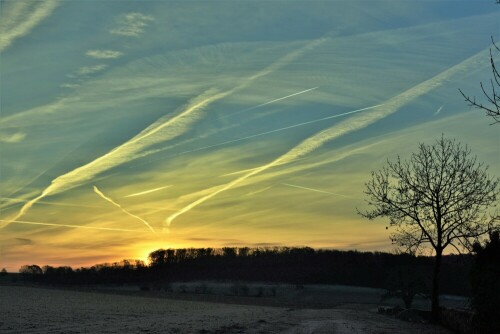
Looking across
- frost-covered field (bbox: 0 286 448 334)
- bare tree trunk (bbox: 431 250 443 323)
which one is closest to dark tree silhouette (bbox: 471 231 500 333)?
frost-covered field (bbox: 0 286 448 334)

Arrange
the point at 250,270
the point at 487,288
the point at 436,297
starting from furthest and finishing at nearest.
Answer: the point at 250,270 < the point at 436,297 < the point at 487,288

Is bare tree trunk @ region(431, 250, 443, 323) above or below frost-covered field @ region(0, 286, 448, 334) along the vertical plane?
above

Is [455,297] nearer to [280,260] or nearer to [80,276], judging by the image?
[280,260]

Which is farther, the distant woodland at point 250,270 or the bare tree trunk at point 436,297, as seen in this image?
the distant woodland at point 250,270

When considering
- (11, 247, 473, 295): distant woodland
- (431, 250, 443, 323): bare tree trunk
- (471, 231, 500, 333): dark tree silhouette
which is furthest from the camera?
(11, 247, 473, 295): distant woodland

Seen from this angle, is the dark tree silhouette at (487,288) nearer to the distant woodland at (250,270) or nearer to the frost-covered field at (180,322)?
the frost-covered field at (180,322)

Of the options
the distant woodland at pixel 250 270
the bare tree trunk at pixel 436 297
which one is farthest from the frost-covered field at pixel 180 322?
the distant woodland at pixel 250 270

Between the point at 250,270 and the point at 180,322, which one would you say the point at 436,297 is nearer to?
the point at 180,322

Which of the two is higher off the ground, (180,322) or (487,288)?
(487,288)

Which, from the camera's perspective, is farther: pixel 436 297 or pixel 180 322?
pixel 436 297

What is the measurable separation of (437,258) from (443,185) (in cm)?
616

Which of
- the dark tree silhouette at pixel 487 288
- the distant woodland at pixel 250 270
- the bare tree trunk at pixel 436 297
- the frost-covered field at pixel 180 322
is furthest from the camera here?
the distant woodland at pixel 250 270

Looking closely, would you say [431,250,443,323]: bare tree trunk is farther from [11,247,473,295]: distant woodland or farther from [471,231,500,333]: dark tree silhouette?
[11,247,473,295]: distant woodland

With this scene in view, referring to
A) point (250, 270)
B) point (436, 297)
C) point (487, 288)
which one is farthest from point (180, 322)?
point (250, 270)
